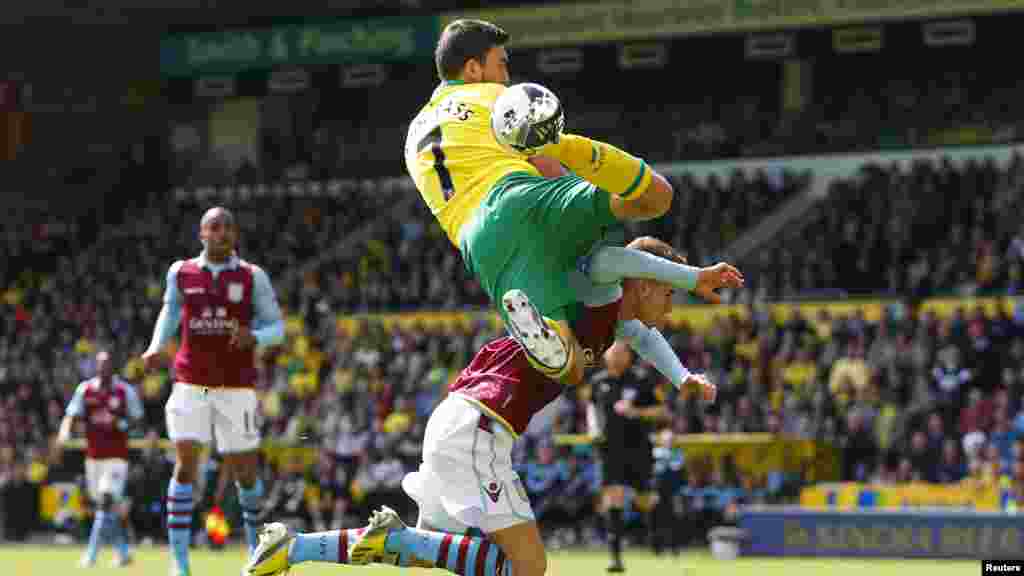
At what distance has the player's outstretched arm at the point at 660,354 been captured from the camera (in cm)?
779

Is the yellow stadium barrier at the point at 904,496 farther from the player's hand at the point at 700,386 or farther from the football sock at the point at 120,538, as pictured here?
the player's hand at the point at 700,386

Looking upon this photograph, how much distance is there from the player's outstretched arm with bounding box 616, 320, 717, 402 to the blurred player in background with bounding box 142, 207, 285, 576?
4.58m

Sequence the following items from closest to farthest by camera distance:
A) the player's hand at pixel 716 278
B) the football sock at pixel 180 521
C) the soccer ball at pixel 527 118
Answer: the soccer ball at pixel 527 118 → the player's hand at pixel 716 278 → the football sock at pixel 180 521

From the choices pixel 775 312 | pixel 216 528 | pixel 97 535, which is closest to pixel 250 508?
pixel 97 535

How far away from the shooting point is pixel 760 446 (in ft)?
71.4

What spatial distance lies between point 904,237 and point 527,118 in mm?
21002

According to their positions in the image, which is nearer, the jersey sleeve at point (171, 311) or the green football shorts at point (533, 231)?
the green football shorts at point (533, 231)

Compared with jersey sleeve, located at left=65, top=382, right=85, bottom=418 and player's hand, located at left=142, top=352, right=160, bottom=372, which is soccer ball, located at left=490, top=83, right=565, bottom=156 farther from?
jersey sleeve, located at left=65, top=382, right=85, bottom=418

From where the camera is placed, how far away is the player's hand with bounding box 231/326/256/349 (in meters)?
11.8

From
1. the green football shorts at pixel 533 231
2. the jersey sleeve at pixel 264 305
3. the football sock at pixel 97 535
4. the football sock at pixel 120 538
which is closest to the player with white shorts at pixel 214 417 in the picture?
the jersey sleeve at pixel 264 305

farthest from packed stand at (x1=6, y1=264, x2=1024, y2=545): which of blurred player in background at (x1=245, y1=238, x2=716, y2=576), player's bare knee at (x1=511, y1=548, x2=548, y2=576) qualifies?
player's bare knee at (x1=511, y1=548, x2=548, y2=576)

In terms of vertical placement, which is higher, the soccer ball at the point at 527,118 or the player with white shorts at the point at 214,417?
the soccer ball at the point at 527,118

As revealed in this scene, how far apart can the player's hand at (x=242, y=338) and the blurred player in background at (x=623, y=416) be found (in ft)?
16.9

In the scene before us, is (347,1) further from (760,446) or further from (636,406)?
(636,406)
